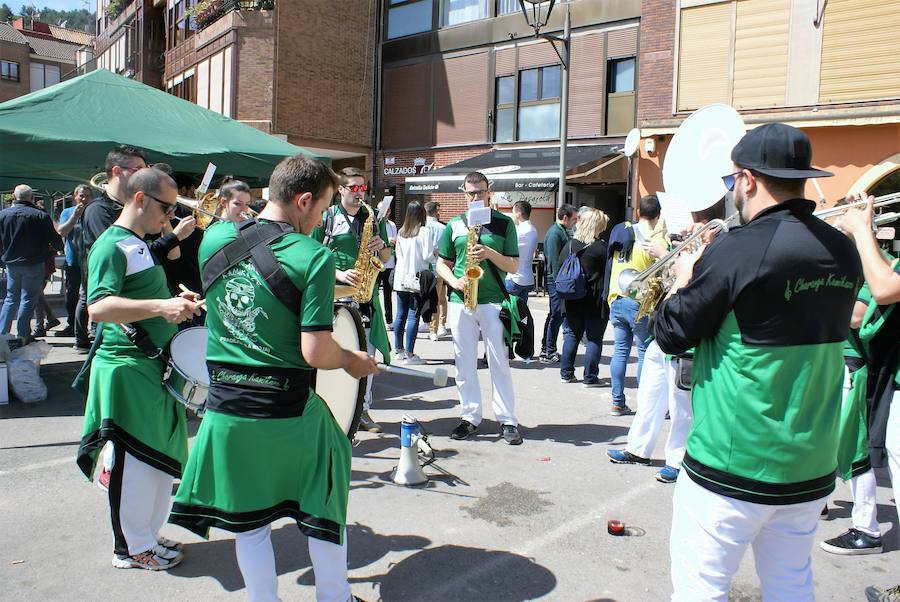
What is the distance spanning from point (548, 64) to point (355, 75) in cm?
758

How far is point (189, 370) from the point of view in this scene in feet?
11.3

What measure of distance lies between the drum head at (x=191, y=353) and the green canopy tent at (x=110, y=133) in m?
3.66

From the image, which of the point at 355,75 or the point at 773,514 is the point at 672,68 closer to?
the point at 355,75

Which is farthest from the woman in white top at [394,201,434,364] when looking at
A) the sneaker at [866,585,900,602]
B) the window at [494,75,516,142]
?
the window at [494,75,516,142]

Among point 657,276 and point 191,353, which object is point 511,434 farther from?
point 191,353

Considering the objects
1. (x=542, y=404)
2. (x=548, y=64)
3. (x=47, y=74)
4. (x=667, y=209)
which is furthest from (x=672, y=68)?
(x=47, y=74)

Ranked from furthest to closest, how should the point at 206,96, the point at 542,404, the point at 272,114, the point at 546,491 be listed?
the point at 206,96 < the point at 272,114 < the point at 542,404 < the point at 546,491

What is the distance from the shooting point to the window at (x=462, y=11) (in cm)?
2158

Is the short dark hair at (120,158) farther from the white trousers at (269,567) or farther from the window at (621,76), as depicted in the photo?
the window at (621,76)

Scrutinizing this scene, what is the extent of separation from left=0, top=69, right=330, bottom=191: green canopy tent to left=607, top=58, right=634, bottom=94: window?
11633mm

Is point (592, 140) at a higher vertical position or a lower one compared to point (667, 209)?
higher

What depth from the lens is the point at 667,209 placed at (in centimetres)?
434

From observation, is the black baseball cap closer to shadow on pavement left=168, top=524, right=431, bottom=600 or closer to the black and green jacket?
the black and green jacket

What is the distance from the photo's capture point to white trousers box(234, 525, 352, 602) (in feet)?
8.68
